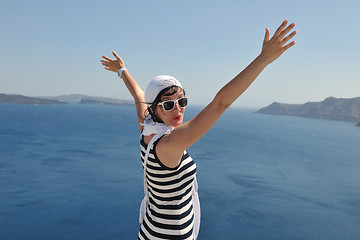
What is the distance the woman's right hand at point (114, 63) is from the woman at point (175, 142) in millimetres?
1420

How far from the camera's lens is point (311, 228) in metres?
18.4

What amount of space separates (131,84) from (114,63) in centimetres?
45

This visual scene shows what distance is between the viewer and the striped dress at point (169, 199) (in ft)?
5.59

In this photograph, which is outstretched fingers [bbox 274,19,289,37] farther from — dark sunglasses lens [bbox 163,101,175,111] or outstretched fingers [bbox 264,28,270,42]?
dark sunglasses lens [bbox 163,101,175,111]

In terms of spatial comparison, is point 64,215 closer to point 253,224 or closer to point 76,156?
point 253,224

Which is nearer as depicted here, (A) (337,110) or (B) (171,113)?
(B) (171,113)

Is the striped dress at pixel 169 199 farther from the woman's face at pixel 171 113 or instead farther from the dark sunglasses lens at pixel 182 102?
the dark sunglasses lens at pixel 182 102

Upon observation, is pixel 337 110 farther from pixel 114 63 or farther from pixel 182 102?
pixel 182 102

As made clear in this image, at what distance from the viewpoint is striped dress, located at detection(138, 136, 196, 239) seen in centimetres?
171

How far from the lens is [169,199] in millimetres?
1796

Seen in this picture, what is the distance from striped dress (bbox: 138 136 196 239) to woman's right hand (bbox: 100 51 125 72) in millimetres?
1405

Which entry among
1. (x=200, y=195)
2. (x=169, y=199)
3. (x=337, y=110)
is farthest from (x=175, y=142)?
(x=337, y=110)

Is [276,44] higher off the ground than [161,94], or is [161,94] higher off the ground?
[276,44]

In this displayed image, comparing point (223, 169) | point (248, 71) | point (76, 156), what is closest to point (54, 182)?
point (76, 156)
